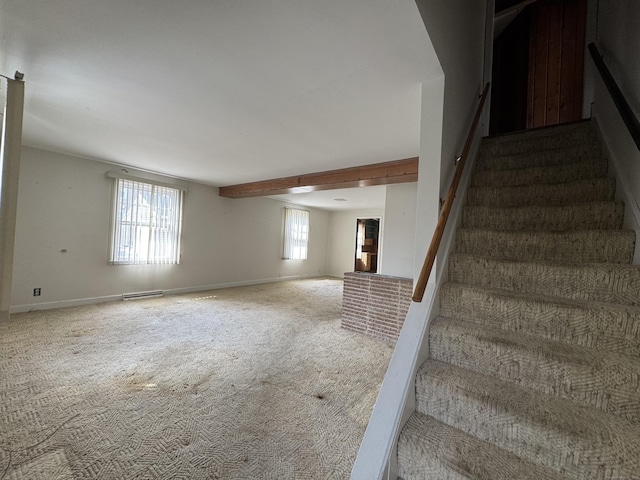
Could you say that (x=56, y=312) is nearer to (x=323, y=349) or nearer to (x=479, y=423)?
(x=323, y=349)

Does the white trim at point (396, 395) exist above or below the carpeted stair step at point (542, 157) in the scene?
below

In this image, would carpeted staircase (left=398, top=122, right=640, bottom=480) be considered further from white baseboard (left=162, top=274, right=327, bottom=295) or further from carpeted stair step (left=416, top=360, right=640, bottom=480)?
white baseboard (left=162, top=274, right=327, bottom=295)

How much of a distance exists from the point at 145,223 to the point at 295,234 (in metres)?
3.86

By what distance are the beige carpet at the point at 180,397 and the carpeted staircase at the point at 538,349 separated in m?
Result: 0.68

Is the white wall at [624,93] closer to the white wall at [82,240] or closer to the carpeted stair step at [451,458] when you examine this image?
the carpeted stair step at [451,458]

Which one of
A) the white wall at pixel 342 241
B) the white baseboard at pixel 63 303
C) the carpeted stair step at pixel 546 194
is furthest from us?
the white wall at pixel 342 241

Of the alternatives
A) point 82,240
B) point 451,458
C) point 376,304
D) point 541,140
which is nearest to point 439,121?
point 541,140

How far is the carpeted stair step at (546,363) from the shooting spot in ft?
3.14

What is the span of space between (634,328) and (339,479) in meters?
1.49

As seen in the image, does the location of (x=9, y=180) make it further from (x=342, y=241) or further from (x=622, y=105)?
(x=342, y=241)

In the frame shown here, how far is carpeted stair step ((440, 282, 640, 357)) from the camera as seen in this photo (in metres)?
1.09

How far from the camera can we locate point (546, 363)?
3.47 feet

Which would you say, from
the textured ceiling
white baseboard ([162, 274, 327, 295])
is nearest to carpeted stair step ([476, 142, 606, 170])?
the textured ceiling

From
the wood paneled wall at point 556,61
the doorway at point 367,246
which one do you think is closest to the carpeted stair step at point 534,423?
the wood paneled wall at point 556,61
